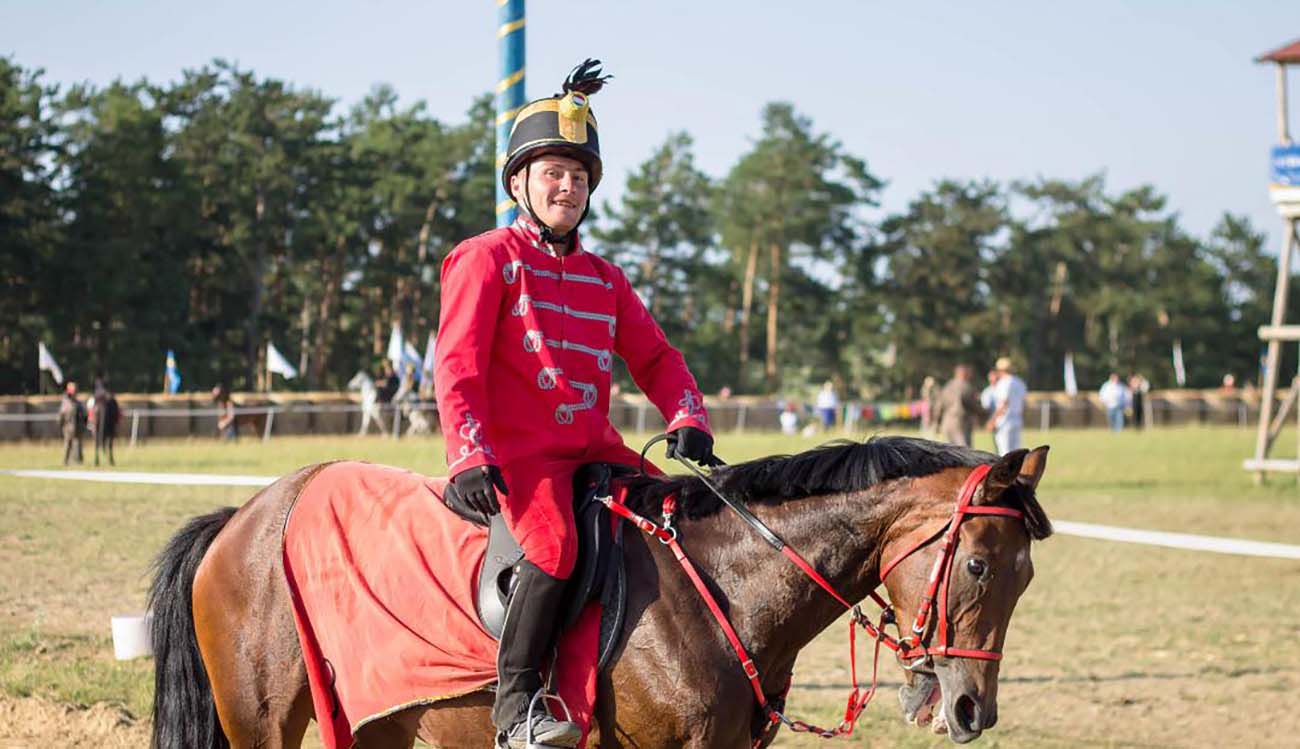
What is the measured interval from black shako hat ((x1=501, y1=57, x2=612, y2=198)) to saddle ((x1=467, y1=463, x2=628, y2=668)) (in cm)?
102

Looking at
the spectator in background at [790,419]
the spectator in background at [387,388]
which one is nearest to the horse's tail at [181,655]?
the spectator in background at [387,388]

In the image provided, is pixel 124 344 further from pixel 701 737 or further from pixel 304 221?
pixel 701 737

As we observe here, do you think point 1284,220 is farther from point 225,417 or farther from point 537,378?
point 225,417

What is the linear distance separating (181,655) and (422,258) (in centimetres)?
6155

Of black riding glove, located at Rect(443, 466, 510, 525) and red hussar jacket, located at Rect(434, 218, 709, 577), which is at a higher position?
red hussar jacket, located at Rect(434, 218, 709, 577)

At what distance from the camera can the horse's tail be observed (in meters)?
4.86

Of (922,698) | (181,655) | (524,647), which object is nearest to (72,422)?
(181,655)

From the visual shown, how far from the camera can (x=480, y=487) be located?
12.7 feet

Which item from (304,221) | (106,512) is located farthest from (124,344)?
(106,512)

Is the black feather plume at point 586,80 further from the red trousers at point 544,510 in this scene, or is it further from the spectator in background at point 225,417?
the spectator in background at point 225,417

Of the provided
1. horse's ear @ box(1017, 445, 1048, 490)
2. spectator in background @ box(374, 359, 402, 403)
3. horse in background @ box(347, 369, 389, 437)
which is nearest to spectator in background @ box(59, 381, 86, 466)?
horse in background @ box(347, 369, 389, 437)

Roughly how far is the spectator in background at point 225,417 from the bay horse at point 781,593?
100.0ft

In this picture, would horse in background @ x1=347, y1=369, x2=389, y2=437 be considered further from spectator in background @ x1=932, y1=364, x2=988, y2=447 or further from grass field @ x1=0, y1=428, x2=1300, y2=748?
spectator in background @ x1=932, y1=364, x2=988, y2=447

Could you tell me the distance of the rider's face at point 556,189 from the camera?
4172mm
